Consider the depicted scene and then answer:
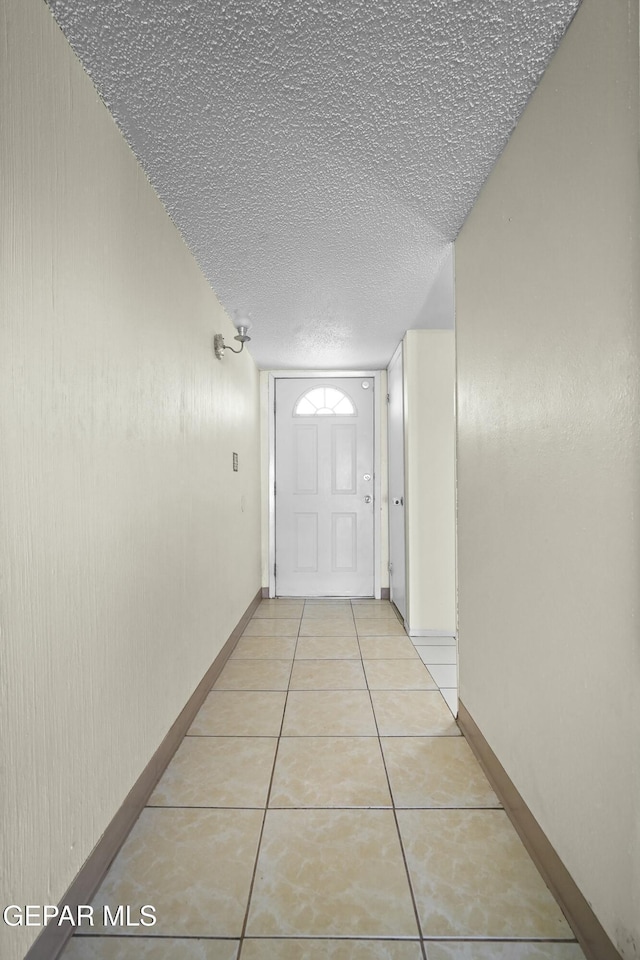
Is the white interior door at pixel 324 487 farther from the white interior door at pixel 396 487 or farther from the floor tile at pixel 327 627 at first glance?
the floor tile at pixel 327 627

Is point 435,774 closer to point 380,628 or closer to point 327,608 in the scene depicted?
point 380,628

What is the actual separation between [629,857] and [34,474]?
1.42 metres

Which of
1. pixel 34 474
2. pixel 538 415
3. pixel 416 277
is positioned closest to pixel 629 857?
pixel 538 415

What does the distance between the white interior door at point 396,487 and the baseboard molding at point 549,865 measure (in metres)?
1.91

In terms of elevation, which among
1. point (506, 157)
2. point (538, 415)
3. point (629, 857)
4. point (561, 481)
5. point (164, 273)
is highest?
point (506, 157)

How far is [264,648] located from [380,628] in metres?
0.91

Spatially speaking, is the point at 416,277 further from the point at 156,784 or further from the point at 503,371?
the point at 156,784

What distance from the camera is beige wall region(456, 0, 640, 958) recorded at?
99 centimetres

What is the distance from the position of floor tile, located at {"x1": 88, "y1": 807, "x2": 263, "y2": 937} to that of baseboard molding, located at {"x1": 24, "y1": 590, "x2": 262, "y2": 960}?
35 millimetres

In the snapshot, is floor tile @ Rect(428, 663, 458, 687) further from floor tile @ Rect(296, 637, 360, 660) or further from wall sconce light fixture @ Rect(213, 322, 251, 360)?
wall sconce light fixture @ Rect(213, 322, 251, 360)

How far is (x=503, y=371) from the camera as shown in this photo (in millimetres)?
1654

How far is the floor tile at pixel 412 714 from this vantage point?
7.01ft

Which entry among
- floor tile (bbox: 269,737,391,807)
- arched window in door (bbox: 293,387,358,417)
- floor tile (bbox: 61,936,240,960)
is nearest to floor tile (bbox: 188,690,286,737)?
floor tile (bbox: 269,737,391,807)

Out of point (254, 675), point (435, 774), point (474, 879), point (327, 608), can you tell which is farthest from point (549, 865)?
point (327, 608)
